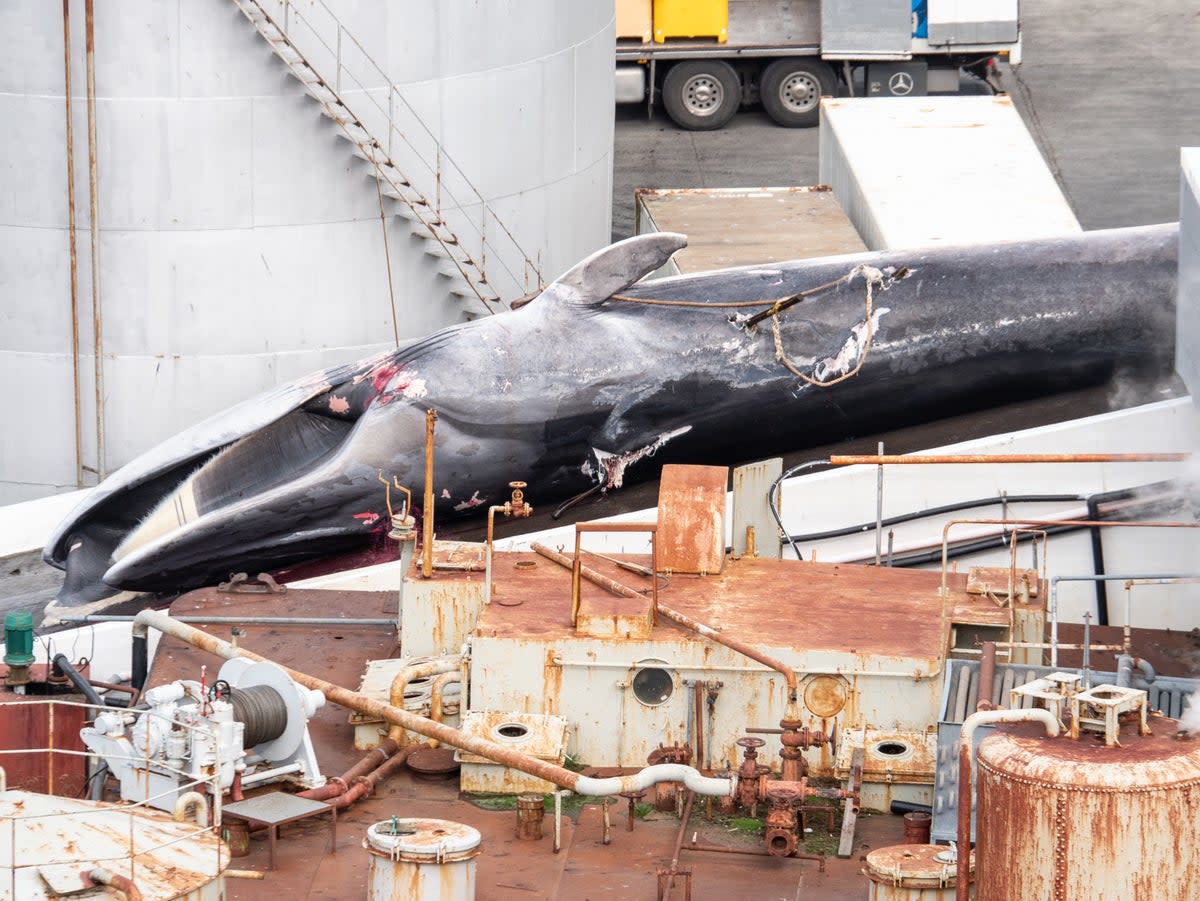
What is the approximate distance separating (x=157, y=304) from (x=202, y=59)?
275cm

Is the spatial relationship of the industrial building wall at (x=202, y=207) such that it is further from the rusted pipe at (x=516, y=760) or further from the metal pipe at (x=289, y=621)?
the rusted pipe at (x=516, y=760)

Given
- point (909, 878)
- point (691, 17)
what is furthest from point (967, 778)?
point (691, 17)

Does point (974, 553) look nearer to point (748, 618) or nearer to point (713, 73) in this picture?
point (748, 618)

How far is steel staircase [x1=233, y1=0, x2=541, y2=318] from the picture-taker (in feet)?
83.8

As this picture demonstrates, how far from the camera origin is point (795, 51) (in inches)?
1609

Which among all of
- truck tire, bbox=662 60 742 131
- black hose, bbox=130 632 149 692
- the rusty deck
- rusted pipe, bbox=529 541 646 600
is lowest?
the rusty deck

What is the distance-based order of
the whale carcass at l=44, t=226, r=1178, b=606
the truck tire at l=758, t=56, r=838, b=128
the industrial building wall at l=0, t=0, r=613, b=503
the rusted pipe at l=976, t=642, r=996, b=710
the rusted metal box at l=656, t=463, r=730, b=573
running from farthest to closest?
the truck tire at l=758, t=56, r=838, b=128 → the industrial building wall at l=0, t=0, r=613, b=503 → the whale carcass at l=44, t=226, r=1178, b=606 → the rusted metal box at l=656, t=463, r=730, b=573 → the rusted pipe at l=976, t=642, r=996, b=710

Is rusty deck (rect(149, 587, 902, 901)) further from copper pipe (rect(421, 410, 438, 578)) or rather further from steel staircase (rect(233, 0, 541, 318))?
steel staircase (rect(233, 0, 541, 318))

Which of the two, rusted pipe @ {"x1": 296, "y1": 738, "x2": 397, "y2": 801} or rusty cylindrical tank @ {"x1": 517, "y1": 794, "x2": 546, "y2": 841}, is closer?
rusty cylindrical tank @ {"x1": 517, "y1": 794, "x2": 546, "y2": 841}

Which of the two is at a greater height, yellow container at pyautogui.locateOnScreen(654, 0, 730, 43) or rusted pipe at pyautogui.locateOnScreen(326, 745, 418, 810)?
yellow container at pyautogui.locateOnScreen(654, 0, 730, 43)

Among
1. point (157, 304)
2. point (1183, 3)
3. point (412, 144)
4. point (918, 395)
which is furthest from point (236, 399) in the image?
point (1183, 3)

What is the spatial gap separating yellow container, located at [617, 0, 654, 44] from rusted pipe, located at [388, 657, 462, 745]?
24.7 m

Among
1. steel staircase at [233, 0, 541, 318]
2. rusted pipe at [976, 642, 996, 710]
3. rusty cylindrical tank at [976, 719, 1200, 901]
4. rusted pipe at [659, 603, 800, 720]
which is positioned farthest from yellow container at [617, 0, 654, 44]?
rusty cylindrical tank at [976, 719, 1200, 901]

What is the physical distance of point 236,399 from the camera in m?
26.2
